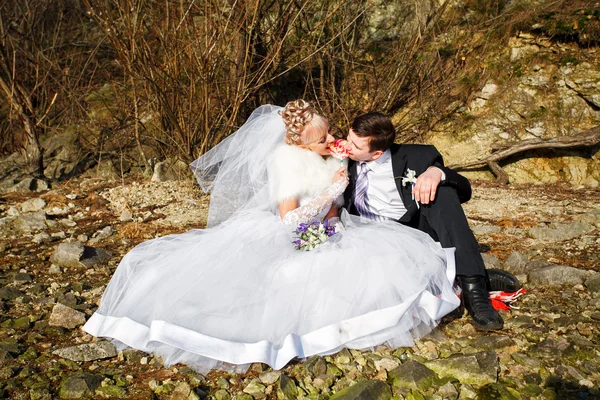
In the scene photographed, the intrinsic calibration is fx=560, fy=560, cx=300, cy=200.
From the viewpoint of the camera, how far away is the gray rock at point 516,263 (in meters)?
4.55

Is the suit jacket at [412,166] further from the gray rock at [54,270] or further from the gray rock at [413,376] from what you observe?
the gray rock at [54,270]

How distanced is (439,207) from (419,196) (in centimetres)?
16

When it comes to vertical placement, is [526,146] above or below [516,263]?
above

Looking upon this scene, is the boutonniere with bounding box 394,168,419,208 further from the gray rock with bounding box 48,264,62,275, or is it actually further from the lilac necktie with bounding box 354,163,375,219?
the gray rock with bounding box 48,264,62,275

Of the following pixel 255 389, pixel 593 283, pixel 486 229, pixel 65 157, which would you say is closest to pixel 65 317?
pixel 255 389

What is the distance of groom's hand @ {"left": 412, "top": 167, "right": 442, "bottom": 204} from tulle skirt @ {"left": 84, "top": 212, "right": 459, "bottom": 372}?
9.7 inches

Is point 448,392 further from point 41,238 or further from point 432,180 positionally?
point 41,238

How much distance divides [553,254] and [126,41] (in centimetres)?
507

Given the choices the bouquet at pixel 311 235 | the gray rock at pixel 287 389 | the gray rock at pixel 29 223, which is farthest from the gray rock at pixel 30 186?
the gray rock at pixel 287 389

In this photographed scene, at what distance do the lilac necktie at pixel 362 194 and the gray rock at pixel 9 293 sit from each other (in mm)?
2710

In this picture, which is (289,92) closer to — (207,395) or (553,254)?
(553,254)

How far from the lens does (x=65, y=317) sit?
3.88 meters

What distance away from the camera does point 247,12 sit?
245 inches

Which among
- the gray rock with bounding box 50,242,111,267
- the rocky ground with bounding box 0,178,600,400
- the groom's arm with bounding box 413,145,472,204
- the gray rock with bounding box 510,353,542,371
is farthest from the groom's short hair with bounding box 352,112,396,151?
the gray rock with bounding box 50,242,111,267
